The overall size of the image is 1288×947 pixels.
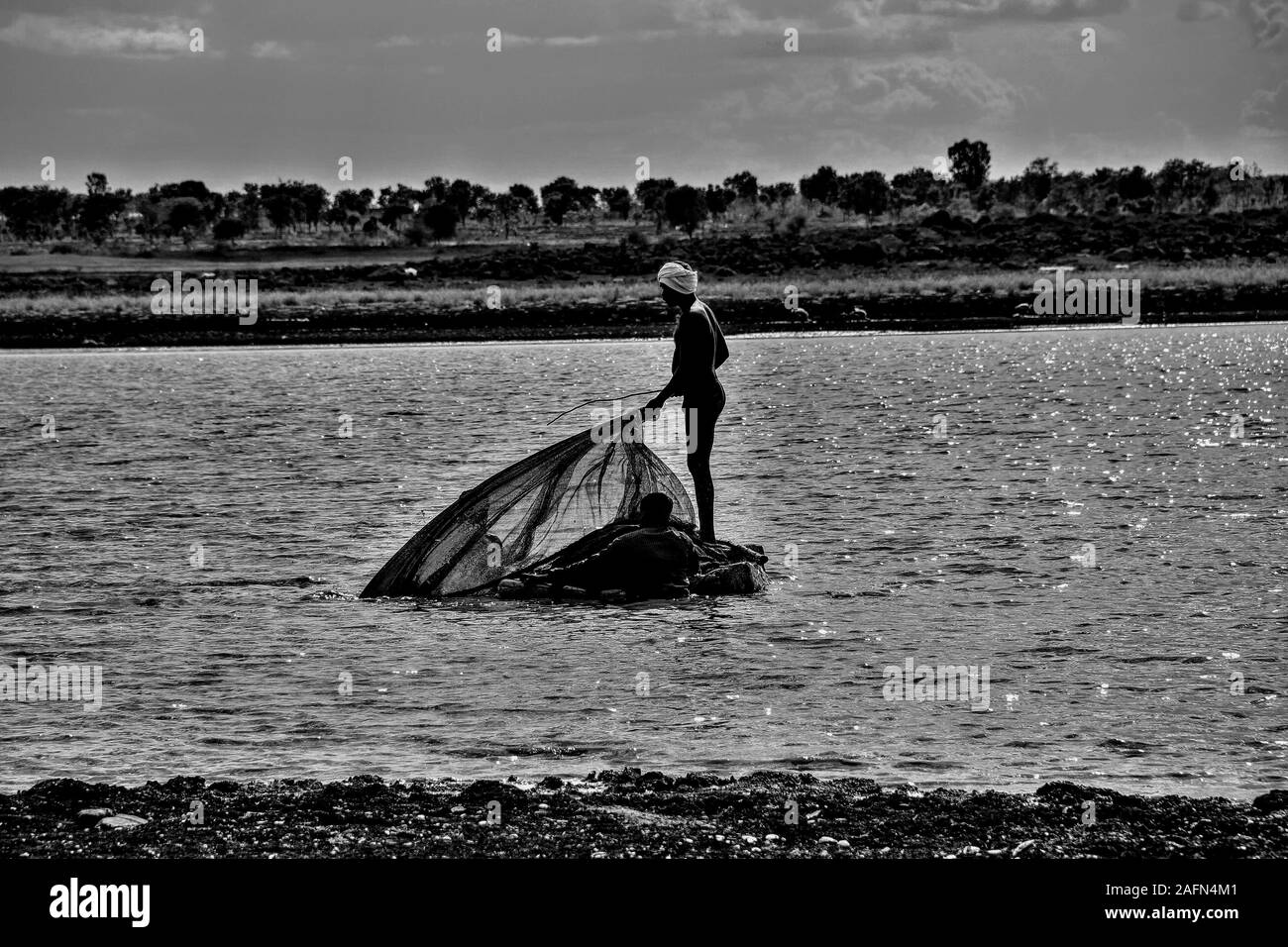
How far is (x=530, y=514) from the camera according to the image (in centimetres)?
1264

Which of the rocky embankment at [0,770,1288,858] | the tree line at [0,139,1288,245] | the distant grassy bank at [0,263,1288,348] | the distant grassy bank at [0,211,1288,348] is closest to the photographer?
the rocky embankment at [0,770,1288,858]

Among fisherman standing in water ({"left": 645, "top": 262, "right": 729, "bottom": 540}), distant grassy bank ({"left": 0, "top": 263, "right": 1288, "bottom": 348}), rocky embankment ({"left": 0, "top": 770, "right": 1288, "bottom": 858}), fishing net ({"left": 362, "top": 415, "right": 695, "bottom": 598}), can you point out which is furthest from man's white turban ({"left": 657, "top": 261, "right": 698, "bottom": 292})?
distant grassy bank ({"left": 0, "top": 263, "right": 1288, "bottom": 348})

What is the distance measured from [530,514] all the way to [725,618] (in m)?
1.99

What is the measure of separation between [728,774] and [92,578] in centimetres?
751

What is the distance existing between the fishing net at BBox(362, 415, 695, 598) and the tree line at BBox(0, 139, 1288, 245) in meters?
74.0

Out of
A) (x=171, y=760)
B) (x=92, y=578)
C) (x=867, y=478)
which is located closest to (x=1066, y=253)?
(x=867, y=478)

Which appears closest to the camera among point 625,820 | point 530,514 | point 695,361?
point 625,820

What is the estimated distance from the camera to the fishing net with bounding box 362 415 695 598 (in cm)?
1241

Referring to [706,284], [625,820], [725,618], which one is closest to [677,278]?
[725,618]

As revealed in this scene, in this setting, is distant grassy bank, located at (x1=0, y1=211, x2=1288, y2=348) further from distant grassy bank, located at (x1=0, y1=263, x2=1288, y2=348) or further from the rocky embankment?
the rocky embankment

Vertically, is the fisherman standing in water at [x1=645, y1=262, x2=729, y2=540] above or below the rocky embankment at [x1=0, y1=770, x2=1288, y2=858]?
above

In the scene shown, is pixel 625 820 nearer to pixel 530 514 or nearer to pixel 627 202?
pixel 530 514

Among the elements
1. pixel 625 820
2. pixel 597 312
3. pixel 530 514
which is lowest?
pixel 625 820
